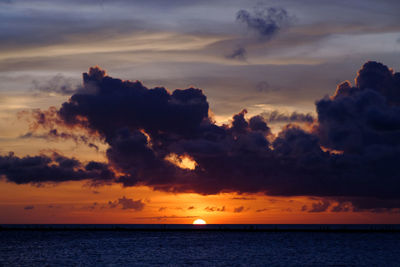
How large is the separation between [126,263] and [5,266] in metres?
21.9

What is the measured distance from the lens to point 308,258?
11988cm

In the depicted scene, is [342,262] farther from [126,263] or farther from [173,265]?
[126,263]

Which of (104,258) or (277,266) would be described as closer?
(277,266)

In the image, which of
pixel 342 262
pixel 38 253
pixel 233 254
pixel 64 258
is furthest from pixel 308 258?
pixel 38 253

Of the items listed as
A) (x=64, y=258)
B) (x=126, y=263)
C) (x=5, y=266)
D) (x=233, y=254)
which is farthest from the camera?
(x=233, y=254)

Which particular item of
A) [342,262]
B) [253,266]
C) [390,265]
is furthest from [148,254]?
[390,265]

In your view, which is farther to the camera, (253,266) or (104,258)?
(104,258)

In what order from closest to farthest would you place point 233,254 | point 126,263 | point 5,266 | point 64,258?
point 5,266, point 126,263, point 64,258, point 233,254

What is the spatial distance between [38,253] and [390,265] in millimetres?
77095

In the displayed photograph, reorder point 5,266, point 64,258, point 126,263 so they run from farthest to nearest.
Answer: point 64,258 < point 126,263 < point 5,266

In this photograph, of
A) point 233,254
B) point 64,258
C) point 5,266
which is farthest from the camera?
point 233,254

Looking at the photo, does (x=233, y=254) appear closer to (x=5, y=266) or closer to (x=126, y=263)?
(x=126, y=263)

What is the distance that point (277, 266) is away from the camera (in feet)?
342

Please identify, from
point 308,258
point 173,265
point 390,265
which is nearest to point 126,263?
point 173,265
